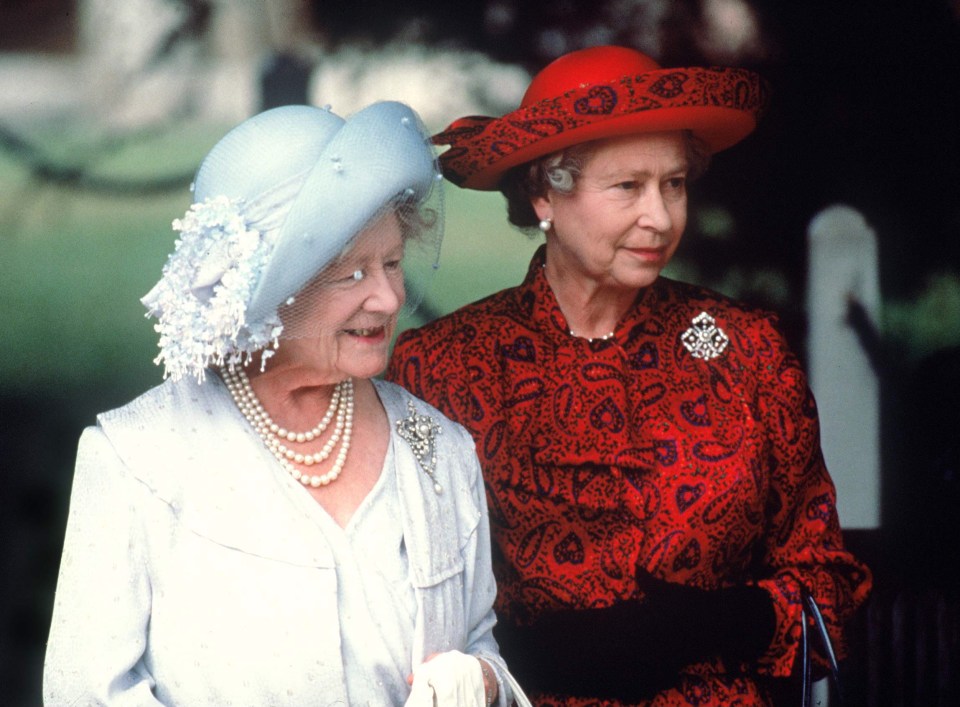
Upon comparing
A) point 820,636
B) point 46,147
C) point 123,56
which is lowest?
point 820,636

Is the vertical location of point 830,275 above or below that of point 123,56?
below

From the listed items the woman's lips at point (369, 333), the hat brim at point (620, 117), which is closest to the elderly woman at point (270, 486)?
the woman's lips at point (369, 333)

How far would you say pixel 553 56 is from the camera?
473cm

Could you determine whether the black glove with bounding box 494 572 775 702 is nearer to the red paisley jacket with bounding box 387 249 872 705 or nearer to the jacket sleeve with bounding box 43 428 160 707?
the red paisley jacket with bounding box 387 249 872 705

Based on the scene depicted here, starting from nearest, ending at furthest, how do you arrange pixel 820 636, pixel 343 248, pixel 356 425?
1. pixel 343 248
2. pixel 356 425
3. pixel 820 636

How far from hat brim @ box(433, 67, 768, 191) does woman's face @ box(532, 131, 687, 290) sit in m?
0.05

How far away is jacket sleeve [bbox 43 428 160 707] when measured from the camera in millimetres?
2332

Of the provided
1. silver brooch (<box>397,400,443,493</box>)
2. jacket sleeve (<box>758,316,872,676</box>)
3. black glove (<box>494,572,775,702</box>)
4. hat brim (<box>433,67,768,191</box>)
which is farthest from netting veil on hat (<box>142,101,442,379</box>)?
jacket sleeve (<box>758,316,872,676</box>)

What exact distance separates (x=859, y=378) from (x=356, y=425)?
2.60 m

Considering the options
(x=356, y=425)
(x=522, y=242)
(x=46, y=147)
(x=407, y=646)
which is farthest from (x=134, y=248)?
(x=407, y=646)

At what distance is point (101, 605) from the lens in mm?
2344

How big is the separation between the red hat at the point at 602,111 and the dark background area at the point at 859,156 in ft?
4.25

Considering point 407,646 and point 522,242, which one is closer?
point 407,646

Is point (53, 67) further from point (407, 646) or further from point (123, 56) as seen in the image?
point (407, 646)
